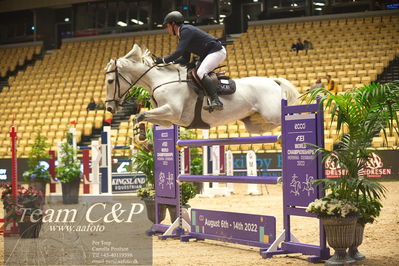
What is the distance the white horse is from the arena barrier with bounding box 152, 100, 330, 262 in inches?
14.3

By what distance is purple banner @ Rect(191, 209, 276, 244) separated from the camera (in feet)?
17.1

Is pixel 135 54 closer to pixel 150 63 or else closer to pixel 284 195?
pixel 150 63

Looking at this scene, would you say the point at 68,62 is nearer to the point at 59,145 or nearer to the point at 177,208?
the point at 59,145

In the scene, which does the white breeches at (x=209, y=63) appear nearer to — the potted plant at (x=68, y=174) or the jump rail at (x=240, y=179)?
the jump rail at (x=240, y=179)

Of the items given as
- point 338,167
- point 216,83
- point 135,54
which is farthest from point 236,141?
point 338,167

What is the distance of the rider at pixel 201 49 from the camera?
5461 millimetres

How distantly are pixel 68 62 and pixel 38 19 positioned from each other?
3.70 m

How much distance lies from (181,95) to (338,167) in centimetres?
677

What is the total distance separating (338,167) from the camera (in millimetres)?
11680

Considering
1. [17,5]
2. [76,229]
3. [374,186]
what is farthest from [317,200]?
[17,5]

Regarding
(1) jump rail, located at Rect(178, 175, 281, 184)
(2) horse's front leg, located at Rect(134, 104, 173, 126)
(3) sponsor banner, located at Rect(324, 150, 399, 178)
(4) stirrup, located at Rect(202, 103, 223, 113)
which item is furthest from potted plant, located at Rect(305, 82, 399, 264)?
(3) sponsor banner, located at Rect(324, 150, 399, 178)

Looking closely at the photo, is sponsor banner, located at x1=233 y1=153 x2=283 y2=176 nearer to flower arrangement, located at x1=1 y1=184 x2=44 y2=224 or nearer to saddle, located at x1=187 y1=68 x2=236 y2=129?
flower arrangement, located at x1=1 y1=184 x2=44 y2=224

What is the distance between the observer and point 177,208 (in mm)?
6277

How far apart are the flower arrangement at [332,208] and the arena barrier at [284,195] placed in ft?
0.75
